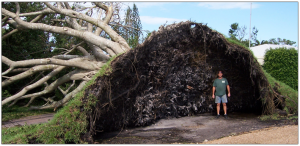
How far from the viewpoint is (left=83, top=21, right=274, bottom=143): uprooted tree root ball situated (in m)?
6.59

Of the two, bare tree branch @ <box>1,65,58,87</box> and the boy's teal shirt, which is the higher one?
bare tree branch @ <box>1,65,58,87</box>

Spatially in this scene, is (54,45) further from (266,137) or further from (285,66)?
(285,66)

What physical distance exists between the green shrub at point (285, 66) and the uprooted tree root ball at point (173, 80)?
202 inches

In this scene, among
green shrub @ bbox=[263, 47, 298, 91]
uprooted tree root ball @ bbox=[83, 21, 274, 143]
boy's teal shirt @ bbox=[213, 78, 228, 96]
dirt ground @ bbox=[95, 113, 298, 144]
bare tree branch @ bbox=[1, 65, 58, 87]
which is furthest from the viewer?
green shrub @ bbox=[263, 47, 298, 91]

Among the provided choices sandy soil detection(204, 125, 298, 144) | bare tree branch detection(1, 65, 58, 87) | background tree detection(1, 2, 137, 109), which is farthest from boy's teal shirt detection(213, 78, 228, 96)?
bare tree branch detection(1, 65, 58, 87)

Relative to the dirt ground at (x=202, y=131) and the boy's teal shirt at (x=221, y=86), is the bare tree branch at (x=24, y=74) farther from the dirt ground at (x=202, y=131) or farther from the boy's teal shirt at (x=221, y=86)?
the boy's teal shirt at (x=221, y=86)

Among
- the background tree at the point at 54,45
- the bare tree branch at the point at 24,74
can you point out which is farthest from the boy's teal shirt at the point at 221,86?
the bare tree branch at the point at 24,74

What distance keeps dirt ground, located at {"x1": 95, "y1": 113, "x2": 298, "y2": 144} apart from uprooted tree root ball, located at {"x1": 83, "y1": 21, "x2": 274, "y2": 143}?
1.27ft

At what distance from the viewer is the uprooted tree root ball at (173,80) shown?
6.59 metres

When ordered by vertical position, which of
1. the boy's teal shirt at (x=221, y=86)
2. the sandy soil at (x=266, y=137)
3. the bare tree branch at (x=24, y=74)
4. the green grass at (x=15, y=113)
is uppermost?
the bare tree branch at (x=24, y=74)

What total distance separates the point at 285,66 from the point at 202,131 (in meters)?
9.27

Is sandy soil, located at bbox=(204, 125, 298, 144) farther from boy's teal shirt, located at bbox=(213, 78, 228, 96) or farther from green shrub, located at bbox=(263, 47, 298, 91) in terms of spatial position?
green shrub, located at bbox=(263, 47, 298, 91)

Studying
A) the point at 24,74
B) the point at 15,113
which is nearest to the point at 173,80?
the point at 24,74

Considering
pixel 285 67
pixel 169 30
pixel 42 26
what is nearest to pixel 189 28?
pixel 169 30
